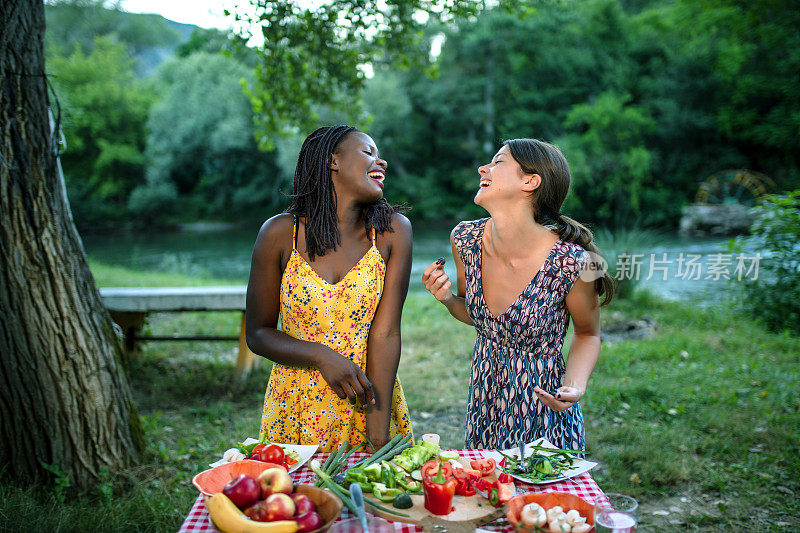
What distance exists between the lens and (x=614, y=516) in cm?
143

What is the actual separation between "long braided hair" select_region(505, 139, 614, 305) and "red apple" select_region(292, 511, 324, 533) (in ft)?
4.50

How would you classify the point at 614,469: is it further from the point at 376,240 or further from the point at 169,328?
the point at 169,328

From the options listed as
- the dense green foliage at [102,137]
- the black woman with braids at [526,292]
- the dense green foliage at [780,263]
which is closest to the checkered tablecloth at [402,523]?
the black woman with braids at [526,292]

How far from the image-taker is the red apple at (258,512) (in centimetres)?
145

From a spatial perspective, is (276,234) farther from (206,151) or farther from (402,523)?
(206,151)

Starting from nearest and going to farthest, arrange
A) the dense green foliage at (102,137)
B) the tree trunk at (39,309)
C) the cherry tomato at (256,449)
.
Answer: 1. the cherry tomato at (256,449)
2. the tree trunk at (39,309)
3. the dense green foliage at (102,137)

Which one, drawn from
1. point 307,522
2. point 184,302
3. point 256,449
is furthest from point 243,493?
point 184,302

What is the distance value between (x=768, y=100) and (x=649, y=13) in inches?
364

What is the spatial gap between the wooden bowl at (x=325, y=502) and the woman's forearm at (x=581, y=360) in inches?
38.6

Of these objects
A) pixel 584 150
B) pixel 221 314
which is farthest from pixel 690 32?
pixel 221 314

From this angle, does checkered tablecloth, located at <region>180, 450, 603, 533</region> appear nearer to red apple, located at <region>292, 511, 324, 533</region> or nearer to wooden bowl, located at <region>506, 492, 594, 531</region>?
wooden bowl, located at <region>506, 492, 594, 531</region>

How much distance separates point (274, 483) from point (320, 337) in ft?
2.41

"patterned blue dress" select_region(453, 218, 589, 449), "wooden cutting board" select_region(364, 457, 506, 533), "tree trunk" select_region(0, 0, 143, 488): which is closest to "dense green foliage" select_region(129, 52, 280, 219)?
"tree trunk" select_region(0, 0, 143, 488)

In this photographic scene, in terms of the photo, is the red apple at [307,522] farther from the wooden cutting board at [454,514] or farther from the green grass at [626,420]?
the green grass at [626,420]
